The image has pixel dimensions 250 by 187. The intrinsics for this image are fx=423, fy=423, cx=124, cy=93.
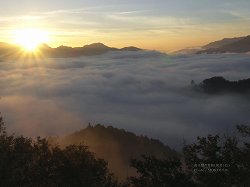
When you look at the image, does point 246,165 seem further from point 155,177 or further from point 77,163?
point 77,163

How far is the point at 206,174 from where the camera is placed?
3127 cm

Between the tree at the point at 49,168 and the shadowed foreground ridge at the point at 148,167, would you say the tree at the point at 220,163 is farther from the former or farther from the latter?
the tree at the point at 49,168

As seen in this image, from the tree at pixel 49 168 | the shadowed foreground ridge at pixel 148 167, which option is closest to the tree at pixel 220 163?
the shadowed foreground ridge at pixel 148 167

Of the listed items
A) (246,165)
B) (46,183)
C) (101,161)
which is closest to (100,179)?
(101,161)

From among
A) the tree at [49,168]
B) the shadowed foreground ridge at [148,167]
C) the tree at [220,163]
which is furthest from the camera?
the tree at [49,168]

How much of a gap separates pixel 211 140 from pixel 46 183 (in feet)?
48.8

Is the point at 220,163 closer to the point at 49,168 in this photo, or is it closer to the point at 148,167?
the point at 148,167

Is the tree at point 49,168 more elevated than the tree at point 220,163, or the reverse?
the tree at point 220,163

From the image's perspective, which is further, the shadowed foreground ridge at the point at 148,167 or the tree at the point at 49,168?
the tree at the point at 49,168

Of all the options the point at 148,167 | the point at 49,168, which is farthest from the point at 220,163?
the point at 49,168

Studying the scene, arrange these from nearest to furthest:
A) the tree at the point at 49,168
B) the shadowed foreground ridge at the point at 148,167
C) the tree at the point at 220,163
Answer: the tree at the point at 220,163 < the shadowed foreground ridge at the point at 148,167 < the tree at the point at 49,168

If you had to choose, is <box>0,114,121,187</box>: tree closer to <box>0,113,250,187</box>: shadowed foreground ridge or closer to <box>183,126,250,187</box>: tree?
<box>0,113,250,187</box>: shadowed foreground ridge

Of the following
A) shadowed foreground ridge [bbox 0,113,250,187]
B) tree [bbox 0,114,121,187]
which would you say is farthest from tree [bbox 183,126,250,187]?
tree [bbox 0,114,121,187]

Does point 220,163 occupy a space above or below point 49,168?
above
